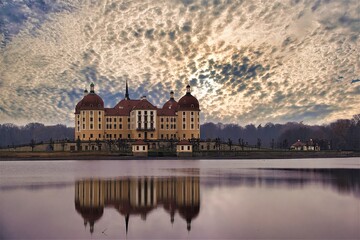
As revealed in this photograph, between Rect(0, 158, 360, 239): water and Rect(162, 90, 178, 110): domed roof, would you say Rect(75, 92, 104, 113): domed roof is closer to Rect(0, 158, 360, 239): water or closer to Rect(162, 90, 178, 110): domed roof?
Rect(162, 90, 178, 110): domed roof

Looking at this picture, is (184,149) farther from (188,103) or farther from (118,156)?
(188,103)

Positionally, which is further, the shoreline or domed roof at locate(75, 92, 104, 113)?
domed roof at locate(75, 92, 104, 113)

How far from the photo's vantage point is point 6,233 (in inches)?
575

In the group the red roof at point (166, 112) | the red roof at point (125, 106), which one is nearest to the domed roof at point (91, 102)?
the red roof at point (125, 106)

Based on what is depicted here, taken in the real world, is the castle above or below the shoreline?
above

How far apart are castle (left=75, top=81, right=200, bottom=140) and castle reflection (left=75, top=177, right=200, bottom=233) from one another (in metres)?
63.2

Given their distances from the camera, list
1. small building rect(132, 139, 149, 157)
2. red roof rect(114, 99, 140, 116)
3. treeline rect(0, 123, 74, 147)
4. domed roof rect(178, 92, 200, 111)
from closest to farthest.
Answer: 1. small building rect(132, 139, 149, 157)
2. domed roof rect(178, 92, 200, 111)
3. red roof rect(114, 99, 140, 116)
4. treeline rect(0, 123, 74, 147)

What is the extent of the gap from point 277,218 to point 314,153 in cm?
7631

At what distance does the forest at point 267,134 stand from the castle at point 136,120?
6396 millimetres

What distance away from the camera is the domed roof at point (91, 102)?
307 feet

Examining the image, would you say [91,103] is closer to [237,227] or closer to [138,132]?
[138,132]

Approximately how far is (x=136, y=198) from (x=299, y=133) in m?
116

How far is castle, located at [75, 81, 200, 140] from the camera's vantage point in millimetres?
93081

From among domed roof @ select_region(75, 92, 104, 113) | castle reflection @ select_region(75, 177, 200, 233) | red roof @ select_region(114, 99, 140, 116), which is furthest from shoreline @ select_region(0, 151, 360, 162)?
castle reflection @ select_region(75, 177, 200, 233)
